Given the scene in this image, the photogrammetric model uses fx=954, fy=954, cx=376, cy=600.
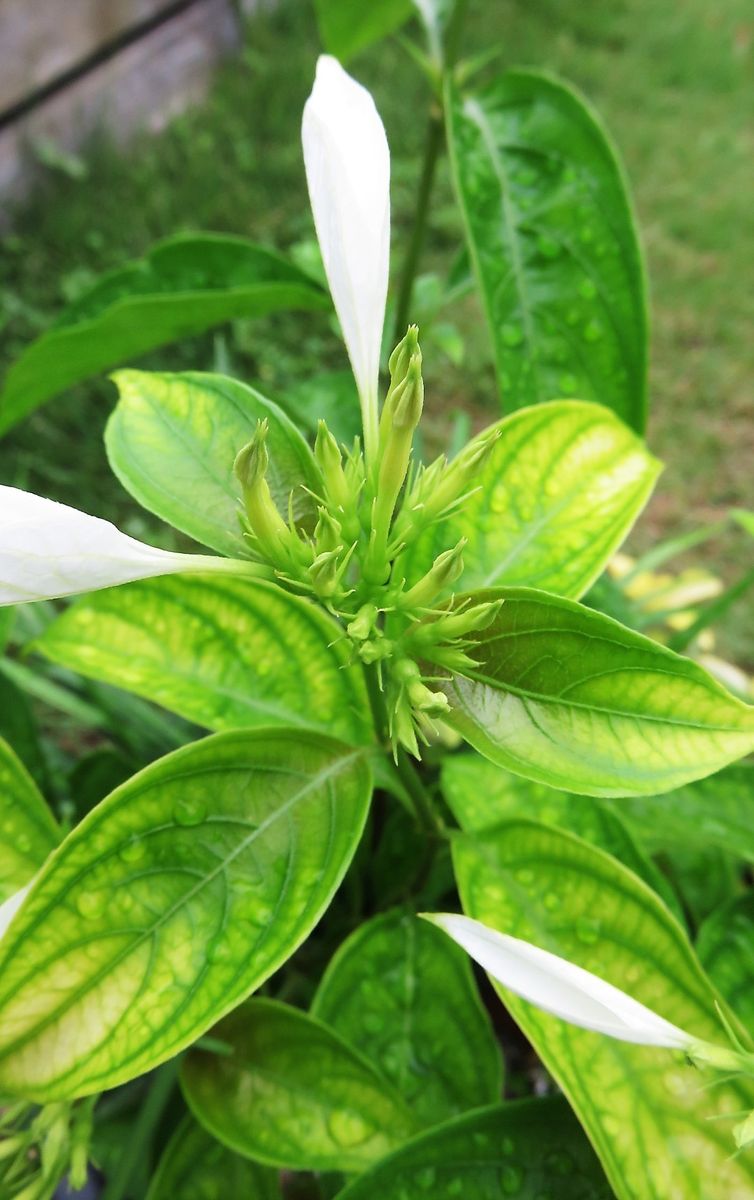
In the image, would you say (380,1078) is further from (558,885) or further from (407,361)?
(407,361)

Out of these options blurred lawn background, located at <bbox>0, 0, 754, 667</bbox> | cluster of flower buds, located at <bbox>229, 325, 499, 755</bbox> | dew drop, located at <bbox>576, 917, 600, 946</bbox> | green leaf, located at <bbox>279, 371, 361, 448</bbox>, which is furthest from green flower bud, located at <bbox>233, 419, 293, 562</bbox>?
blurred lawn background, located at <bbox>0, 0, 754, 667</bbox>

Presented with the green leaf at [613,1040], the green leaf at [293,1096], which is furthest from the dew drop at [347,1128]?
the green leaf at [613,1040]

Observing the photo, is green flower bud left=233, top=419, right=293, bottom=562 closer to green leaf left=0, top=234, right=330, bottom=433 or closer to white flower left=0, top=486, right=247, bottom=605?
white flower left=0, top=486, right=247, bottom=605

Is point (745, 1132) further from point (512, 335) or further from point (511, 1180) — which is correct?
point (512, 335)

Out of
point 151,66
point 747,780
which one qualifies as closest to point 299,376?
point 151,66

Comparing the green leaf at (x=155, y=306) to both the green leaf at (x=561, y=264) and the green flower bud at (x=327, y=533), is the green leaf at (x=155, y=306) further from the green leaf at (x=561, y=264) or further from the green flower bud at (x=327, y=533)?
the green flower bud at (x=327, y=533)

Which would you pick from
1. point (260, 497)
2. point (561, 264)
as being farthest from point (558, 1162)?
point (561, 264)
